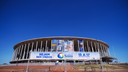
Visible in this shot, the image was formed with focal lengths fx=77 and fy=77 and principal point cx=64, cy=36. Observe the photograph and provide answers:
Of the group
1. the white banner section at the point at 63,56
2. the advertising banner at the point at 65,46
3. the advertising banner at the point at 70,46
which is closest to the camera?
the white banner section at the point at 63,56

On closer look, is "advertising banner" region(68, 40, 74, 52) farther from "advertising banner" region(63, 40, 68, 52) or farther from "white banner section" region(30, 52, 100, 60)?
"white banner section" region(30, 52, 100, 60)

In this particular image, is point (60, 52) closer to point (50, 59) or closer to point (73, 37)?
point (50, 59)

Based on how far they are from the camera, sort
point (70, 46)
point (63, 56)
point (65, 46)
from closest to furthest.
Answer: point (63, 56) → point (65, 46) → point (70, 46)

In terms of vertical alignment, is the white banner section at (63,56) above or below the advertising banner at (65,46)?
below

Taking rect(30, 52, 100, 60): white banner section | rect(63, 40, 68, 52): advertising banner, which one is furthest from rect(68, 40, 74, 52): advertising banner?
rect(30, 52, 100, 60): white banner section

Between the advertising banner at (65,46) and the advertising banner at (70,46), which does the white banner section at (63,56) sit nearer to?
the advertising banner at (70,46)

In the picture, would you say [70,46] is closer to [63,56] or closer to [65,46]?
[65,46]

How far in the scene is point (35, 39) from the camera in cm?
5991

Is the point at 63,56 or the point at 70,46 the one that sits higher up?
the point at 70,46

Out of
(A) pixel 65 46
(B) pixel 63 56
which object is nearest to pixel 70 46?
(A) pixel 65 46

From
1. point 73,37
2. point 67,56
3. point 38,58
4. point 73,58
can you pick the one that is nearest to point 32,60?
point 38,58

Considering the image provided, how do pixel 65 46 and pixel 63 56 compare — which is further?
pixel 65 46

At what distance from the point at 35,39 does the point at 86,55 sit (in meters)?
39.5

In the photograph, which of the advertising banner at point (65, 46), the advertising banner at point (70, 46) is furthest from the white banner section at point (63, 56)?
the advertising banner at point (65, 46)
